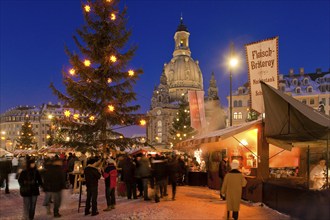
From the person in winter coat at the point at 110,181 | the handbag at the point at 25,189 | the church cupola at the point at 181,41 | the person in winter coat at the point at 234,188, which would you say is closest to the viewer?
the person in winter coat at the point at 234,188

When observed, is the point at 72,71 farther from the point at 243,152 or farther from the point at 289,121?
the point at 289,121

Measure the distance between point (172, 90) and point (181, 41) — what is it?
2276 centimetres

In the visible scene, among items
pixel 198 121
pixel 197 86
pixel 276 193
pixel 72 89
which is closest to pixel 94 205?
pixel 276 193

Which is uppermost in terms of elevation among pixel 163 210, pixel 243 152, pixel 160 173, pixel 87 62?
pixel 87 62

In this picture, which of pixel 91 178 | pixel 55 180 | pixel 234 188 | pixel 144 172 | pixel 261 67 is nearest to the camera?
pixel 234 188

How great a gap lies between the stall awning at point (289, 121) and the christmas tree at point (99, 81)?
9133 mm

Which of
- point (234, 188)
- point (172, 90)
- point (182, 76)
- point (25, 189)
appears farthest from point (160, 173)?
point (172, 90)

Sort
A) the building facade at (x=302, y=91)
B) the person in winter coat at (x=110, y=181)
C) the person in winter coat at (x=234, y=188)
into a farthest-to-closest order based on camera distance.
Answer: the building facade at (x=302, y=91) < the person in winter coat at (x=110, y=181) < the person in winter coat at (x=234, y=188)

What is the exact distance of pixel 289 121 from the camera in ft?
41.5

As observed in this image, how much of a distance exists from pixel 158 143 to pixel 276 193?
113m

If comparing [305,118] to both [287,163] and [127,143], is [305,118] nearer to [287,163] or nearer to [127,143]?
[287,163]

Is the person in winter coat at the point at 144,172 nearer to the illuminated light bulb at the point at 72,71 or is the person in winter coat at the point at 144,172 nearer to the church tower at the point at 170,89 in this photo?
the illuminated light bulb at the point at 72,71

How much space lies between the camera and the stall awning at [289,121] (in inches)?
460

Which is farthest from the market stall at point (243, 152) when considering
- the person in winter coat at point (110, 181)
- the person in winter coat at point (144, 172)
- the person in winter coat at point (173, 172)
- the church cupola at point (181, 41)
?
the church cupola at point (181, 41)
